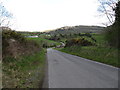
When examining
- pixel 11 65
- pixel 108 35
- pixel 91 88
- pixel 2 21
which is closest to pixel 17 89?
pixel 91 88

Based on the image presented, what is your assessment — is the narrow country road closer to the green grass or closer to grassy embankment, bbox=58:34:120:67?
the green grass

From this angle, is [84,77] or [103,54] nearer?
[84,77]

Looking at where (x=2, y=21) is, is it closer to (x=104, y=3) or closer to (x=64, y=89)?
(x=64, y=89)

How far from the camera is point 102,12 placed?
2709 cm

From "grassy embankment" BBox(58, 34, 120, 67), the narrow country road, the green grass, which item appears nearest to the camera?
the narrow country road

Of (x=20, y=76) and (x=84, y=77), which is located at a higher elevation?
(x=84, y=77)

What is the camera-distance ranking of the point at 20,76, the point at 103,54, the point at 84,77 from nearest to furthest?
the point at 84,77
the point at 20,76
the point at 103,54

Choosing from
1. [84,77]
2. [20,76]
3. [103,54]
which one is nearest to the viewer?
[84,77]

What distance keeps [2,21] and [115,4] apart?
19.3 meters

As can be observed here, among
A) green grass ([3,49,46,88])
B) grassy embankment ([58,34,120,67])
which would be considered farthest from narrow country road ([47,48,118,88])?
grassy embankment ([58,34,120,67])

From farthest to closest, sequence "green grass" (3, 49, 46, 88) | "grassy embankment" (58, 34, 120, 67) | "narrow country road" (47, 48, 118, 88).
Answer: "grassy embankment" (58, 34, 120, 67)
"green grass" (3, 49, 46, 88)
"narrow country road" (47, 48, 118, 88)

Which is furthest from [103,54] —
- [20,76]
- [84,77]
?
[20,76]

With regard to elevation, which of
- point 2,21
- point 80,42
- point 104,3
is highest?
point 104,3

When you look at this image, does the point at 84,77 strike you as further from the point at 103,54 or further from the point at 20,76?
the point at 103,54
